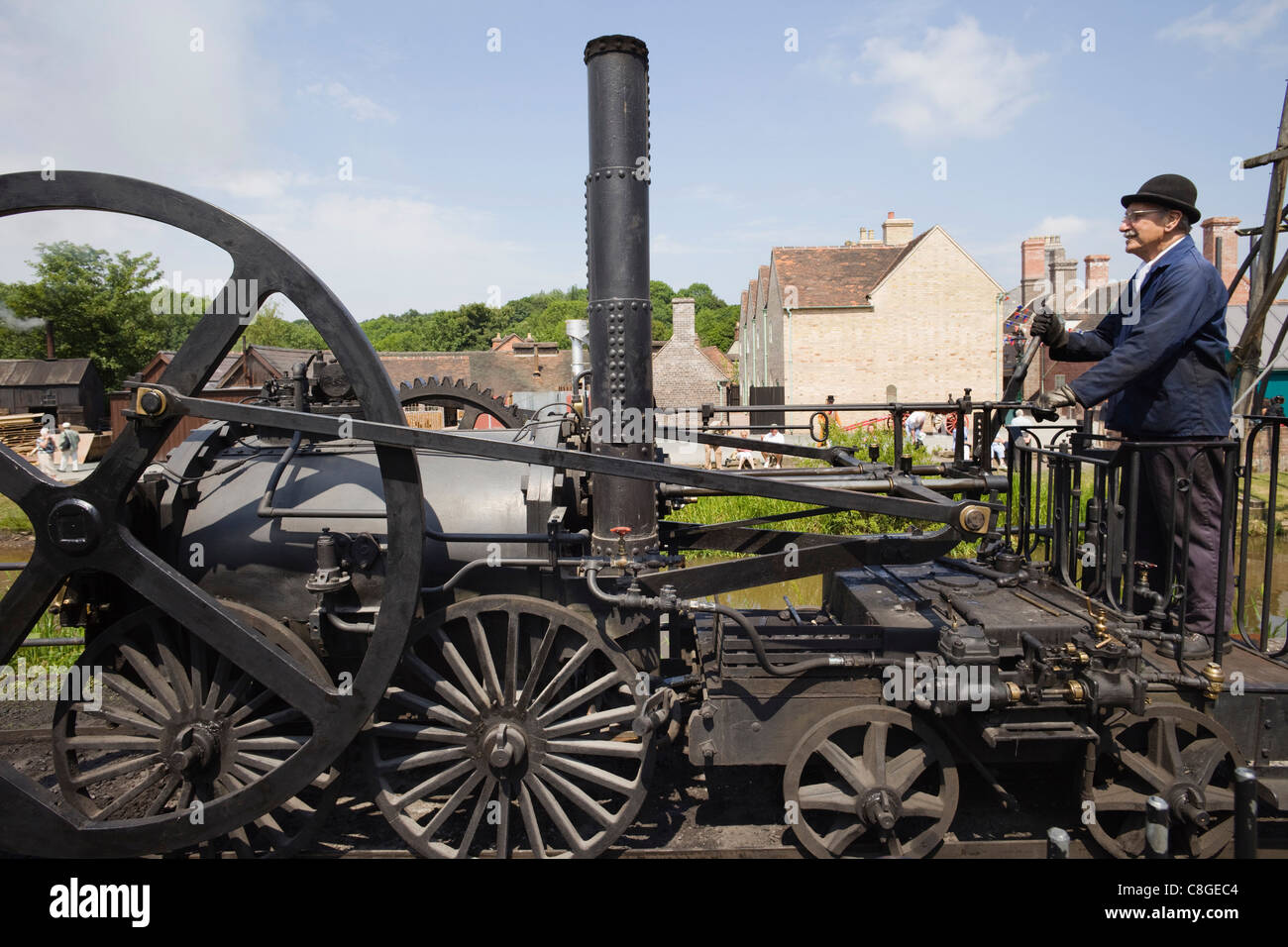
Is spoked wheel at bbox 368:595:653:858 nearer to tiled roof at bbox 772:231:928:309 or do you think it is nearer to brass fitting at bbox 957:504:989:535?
brass fitting at bbox 957:504:989:535

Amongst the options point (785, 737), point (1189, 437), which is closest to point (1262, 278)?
point (1189, 437)

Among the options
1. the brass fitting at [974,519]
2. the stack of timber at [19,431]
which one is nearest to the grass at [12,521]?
the stack of timber at [19,431]

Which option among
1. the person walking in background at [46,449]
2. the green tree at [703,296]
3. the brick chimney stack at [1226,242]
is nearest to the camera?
the person walking in background at [46,449]

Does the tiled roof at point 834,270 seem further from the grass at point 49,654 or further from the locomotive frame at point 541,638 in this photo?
the locomotive frame at point 541,638

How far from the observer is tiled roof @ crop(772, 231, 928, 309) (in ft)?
104

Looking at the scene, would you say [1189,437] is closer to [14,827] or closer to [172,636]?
[172,636]

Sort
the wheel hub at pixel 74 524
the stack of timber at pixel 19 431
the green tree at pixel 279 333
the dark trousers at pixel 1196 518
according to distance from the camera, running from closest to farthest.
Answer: the wheel hub at pixel 74 524 < the dark trousers at pixel 1196 518 < the stack of timber at pixel 19 431 < the green tree at pixel 279 333

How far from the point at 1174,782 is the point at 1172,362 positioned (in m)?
2.12

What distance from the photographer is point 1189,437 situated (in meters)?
4.09

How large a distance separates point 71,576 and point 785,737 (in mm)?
3699

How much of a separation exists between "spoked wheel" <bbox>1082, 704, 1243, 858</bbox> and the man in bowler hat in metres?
0.42

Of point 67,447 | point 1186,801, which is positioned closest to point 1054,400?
point 1186,801

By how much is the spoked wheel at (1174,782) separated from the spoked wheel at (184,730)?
3850 millimetres

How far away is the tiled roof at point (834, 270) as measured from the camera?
3177 cm
